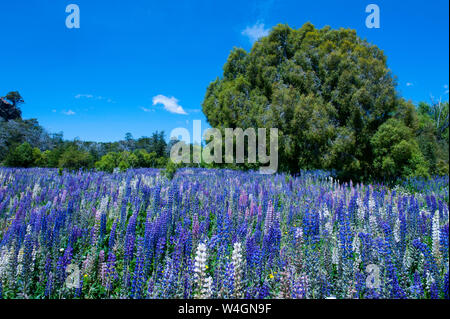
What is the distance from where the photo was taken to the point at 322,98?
13477 millimetres

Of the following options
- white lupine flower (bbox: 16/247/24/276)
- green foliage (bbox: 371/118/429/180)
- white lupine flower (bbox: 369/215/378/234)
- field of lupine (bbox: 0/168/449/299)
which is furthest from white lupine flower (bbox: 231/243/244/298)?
green foliage (bbox: 371/118/429/180)

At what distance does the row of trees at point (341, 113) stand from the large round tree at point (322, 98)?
38 millimetres

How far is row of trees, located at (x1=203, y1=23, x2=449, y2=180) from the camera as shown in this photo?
12.3 meters

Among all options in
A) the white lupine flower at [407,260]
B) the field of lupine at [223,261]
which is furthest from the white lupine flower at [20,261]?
the white lupine flower at [407,260]

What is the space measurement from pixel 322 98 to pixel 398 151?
14.6ft

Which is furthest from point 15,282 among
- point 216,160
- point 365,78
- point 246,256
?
point 216,160

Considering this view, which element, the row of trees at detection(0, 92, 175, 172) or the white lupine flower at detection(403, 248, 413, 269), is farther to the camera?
the row of trees at detection(0, 92, 175, 172)

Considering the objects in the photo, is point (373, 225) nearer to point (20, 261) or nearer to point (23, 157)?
point (20, 261)

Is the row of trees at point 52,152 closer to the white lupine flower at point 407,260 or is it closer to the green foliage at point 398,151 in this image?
the white lupine flower at point 407,260

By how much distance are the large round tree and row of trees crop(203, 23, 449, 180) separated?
0.04 meters

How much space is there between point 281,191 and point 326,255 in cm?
427

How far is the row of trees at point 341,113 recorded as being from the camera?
1227 centimetres

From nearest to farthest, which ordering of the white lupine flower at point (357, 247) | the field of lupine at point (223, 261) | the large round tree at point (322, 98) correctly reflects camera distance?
the field of lupine at point (223, 261) → the white lupine flower at point (357, 247) → the large round tree at point (322, 98)

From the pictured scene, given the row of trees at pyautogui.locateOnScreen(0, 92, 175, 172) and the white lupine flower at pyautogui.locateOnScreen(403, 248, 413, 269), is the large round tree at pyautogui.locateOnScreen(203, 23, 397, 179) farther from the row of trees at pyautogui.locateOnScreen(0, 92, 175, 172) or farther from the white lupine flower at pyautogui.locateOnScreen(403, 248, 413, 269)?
the white lupine flower at pyautogui.locateOnScreen(403, 248, 413, 269)
